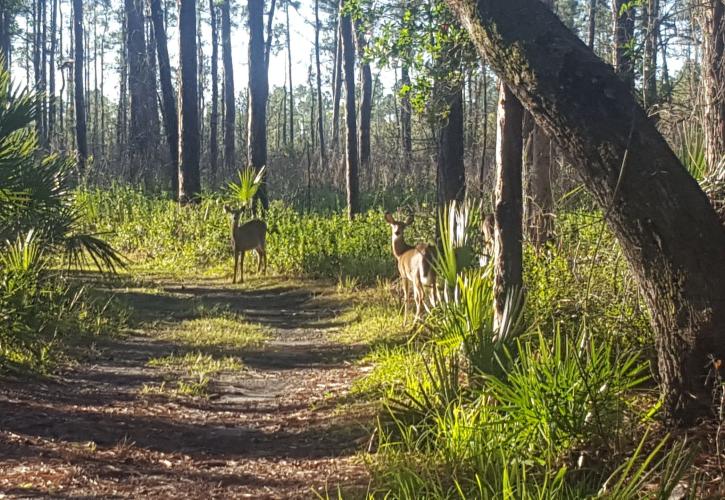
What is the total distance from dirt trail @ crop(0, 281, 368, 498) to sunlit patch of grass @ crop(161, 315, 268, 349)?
0.19 m

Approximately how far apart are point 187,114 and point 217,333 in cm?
1256

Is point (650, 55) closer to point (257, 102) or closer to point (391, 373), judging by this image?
point (391, 373)

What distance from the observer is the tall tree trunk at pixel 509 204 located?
5.87 m

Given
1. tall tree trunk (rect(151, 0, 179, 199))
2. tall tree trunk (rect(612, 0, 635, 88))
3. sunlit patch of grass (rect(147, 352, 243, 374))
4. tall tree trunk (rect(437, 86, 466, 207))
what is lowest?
sunlit patch of grass (rect(147, 352, 243, 374))

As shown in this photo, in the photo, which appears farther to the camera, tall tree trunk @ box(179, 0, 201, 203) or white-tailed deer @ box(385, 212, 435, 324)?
tall tree trunk @ box(179, 0, 201, 203)

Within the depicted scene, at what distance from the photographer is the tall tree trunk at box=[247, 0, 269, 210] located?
19.1 meters

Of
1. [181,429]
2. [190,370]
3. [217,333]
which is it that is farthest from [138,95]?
[181,429]

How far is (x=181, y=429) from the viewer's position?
6.05 m

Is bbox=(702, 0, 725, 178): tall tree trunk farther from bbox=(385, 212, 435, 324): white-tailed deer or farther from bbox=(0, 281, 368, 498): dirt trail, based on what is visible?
bbox=(0, 281, 368, 498): dirt trail

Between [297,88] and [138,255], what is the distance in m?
80.6

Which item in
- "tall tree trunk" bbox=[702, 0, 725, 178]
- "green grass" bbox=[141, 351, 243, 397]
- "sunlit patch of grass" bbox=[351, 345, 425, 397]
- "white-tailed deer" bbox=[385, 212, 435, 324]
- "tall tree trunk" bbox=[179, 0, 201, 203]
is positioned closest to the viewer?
"tall tree trunk" bbox=[702, 0, 725, 178]

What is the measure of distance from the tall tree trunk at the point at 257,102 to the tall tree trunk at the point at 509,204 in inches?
484

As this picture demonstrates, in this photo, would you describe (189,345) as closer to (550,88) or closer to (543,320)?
(543,320)

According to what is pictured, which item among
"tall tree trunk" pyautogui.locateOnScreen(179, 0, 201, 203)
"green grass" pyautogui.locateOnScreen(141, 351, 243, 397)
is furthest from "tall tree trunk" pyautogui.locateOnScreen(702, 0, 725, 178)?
"tall tree trunk" pyautogui.locateOnScreen(179, 0, 201, 203)
